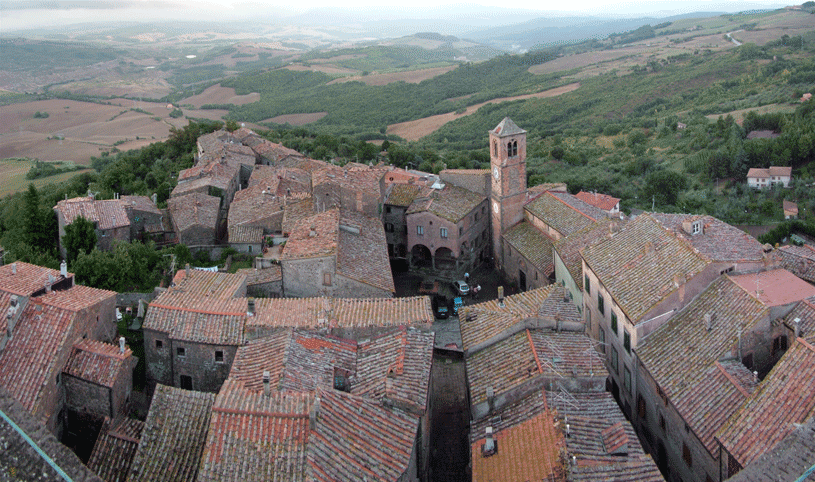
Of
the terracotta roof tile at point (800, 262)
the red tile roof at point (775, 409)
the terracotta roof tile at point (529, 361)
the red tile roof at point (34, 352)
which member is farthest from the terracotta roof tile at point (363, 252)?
the terracotta roof tile at point (800, 262)

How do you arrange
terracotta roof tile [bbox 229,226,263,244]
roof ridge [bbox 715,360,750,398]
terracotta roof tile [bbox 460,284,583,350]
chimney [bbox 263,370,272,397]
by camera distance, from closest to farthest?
chimney [bbox 263,370,272,397]
roof ridge [bbox 715,360,750,398]
terracotta roof tile [bbox 460,284,583,350]
terracotta roof tile [bbox 229,226,263,244]

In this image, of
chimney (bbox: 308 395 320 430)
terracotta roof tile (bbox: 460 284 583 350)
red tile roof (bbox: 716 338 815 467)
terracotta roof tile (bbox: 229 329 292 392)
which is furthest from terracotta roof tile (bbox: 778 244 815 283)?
chimney (bbox: 308 395 320 430)

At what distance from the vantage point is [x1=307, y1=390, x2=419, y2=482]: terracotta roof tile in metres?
15.8

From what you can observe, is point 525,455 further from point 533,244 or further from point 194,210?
point 194,210

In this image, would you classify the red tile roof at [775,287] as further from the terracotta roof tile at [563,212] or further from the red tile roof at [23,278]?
the red tile roof at [23,278]

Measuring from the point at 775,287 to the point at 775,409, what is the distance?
20.7ft

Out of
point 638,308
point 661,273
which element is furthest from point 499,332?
point 661,273

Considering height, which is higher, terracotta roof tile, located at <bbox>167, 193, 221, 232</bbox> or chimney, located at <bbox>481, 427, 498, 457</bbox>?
terracotta roof tile, located at <bbox>167, 193, 221, 232</bbox>

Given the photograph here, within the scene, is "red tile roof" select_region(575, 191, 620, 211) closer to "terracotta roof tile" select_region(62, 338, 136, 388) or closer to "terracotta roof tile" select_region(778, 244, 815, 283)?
"terracotta roof tile" select_region(778, 244, 815, 283)

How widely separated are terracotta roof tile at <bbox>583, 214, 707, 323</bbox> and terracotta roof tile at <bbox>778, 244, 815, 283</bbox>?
217 inches

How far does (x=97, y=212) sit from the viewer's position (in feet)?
124

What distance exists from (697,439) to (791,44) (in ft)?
337

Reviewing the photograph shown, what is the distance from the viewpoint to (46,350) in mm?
20234

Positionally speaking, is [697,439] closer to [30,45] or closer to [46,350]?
[46,350]
